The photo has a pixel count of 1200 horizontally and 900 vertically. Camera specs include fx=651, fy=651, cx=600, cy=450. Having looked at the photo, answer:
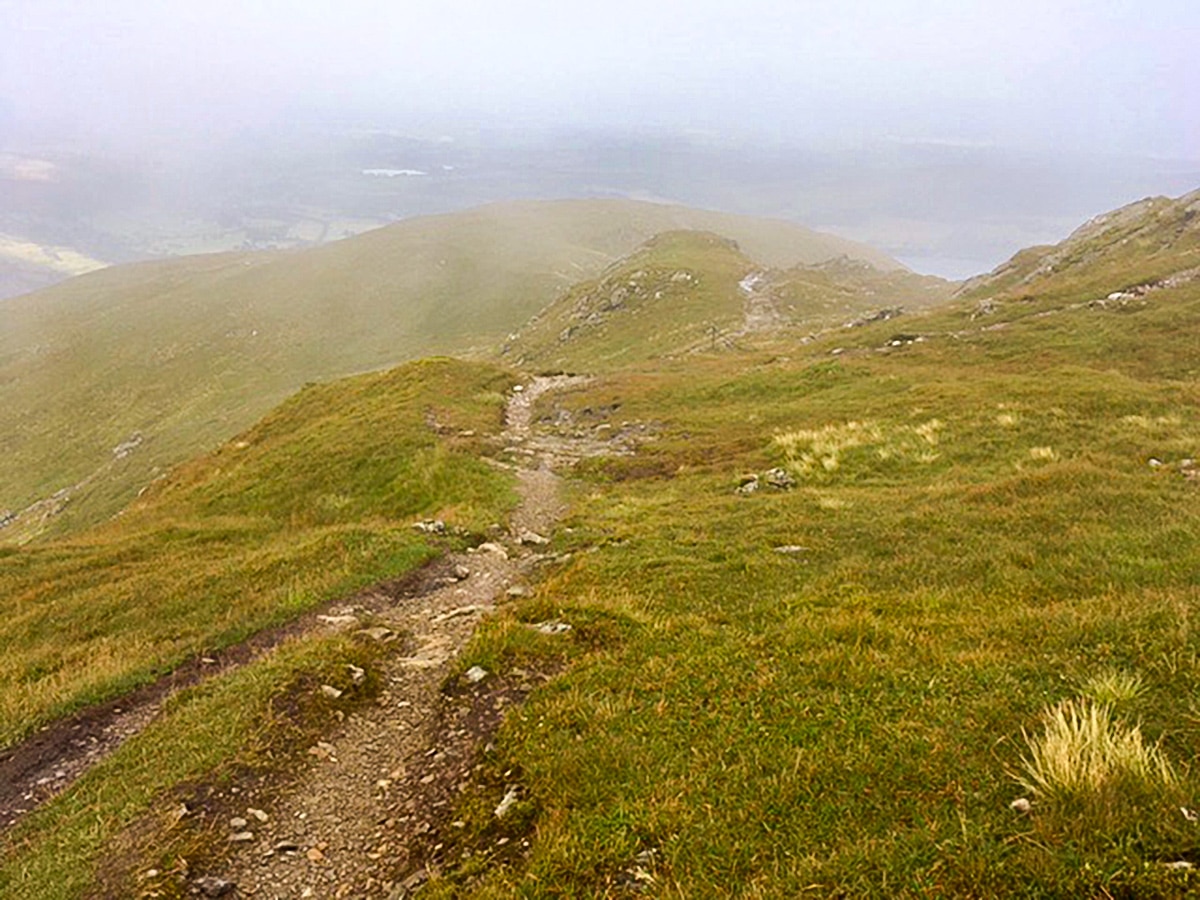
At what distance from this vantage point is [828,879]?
6.10m

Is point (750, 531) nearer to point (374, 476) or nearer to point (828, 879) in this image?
point (828, 879)

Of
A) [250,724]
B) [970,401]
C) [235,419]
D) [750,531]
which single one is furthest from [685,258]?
[250,724]

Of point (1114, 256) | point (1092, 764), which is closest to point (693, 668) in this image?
point (1092, 764)

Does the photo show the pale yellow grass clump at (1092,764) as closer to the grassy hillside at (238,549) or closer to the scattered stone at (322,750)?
the scattered stone at (322,750)

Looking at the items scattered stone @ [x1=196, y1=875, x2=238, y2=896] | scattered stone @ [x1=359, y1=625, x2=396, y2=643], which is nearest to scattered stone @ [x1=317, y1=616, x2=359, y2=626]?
scattered stone @ [x1=359, y1=625, x2=396, y2=643]

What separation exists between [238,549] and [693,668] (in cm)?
2480

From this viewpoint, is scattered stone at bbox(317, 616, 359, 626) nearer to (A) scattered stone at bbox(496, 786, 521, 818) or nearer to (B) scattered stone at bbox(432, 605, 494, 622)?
(B) scattered stone at bbox(432, 605, 494, 622)

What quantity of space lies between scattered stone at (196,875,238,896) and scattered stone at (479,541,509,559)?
14.9 metres

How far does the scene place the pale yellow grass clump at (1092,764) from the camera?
6.11 metres

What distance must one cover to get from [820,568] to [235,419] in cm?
11921

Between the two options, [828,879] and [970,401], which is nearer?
[828,879]

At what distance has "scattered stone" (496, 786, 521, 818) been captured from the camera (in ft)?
29.1

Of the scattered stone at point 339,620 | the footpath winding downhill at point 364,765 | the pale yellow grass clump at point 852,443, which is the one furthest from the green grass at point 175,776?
the pale yellow grass clump at point 852,443

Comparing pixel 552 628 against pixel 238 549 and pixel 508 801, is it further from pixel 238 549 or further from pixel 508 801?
pixel 238 549
